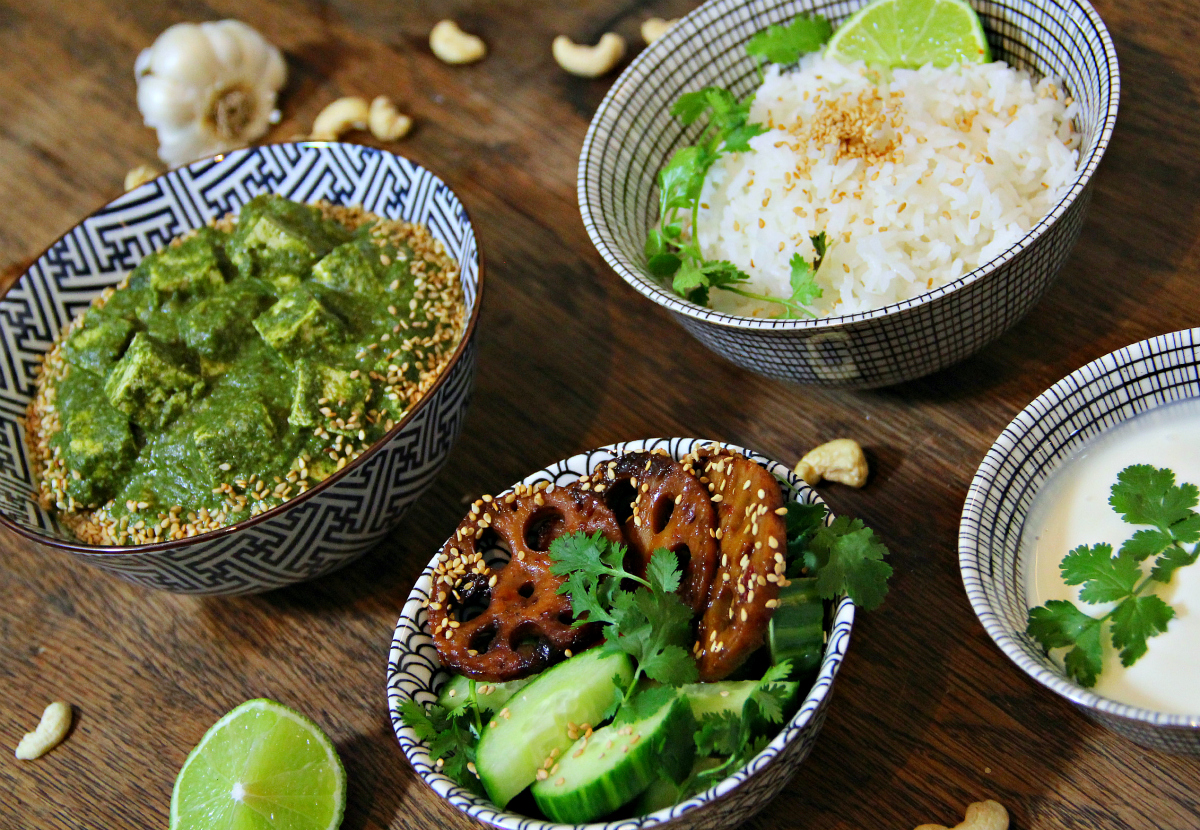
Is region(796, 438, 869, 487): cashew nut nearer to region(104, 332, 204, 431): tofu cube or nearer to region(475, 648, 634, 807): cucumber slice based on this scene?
region(475, 648, 634, 807): cucumber slice

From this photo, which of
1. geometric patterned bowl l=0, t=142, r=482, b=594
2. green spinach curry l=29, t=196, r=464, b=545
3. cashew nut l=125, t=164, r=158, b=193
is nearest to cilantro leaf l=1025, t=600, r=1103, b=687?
geometric patterned bowl l=0, t=142, r=482, b=594

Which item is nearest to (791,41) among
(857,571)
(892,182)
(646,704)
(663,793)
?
(892,182)

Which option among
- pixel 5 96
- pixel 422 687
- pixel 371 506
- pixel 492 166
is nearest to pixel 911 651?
pixel 422 687

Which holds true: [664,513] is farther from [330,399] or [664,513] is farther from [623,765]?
[330,399]

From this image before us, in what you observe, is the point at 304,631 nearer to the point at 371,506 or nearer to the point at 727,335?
the point at 371,506

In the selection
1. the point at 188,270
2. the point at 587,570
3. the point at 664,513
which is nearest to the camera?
the point at 587,570

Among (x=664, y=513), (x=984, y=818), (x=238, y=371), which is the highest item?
(x=238, y=371)
